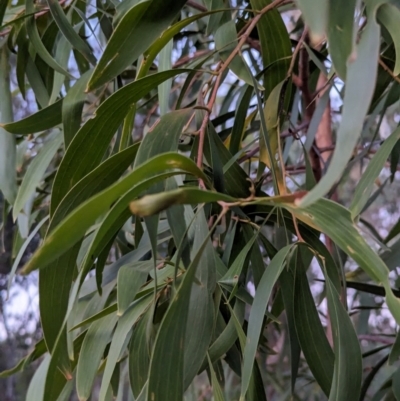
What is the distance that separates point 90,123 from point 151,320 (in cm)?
16

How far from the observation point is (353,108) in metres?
0.19

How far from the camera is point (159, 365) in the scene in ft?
0.89

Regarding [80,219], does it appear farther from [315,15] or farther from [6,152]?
[6,152]

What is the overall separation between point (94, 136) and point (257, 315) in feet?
0.60

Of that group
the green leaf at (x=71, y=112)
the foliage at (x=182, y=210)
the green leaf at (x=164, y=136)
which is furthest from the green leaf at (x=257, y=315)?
the green leaf at (x=71, y=112)

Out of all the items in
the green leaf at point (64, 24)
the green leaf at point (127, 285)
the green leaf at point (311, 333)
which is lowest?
the green leaf at point (311, 333)

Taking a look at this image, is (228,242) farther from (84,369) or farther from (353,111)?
(353,111)

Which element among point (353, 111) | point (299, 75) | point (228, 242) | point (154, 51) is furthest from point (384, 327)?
point (353, 111)

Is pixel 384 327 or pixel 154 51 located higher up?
pixel 154 51

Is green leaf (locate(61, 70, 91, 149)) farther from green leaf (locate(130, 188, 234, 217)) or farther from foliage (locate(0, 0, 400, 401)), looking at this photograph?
green leaf (locate(130, 188, 234, 217))

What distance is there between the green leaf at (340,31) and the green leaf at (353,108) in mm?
31

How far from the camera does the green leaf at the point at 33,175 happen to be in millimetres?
531

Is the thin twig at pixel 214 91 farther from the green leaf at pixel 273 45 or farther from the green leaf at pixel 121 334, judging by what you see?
the green leaf at pixel 121 334

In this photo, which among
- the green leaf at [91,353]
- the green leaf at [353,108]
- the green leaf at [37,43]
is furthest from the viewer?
the green leaf at [37,43]
